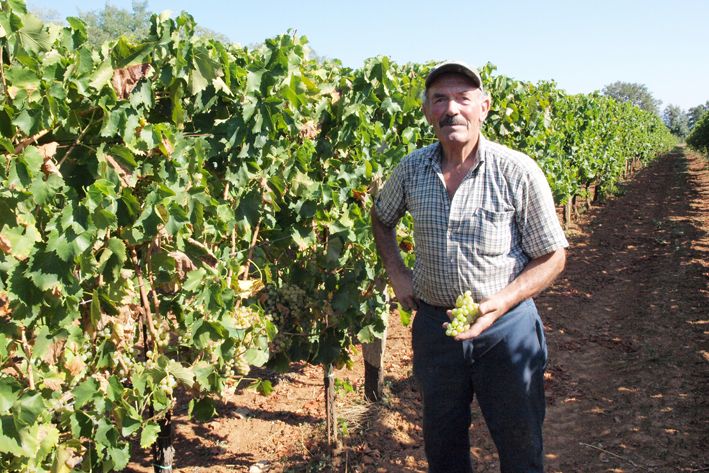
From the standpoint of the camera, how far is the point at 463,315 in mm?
2256

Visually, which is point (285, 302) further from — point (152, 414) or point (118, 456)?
point (118, 456)

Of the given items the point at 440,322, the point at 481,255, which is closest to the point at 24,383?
the point at 440,322

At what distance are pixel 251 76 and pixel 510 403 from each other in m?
1.93

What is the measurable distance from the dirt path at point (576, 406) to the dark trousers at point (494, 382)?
160cm

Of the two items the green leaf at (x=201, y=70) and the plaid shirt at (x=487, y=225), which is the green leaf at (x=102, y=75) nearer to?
the green leaf at (x=201, y=70)

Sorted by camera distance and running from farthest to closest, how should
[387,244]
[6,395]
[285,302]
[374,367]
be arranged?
[374,367] < [285,302] < [387,244] < [6,395]

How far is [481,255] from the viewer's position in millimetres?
2443

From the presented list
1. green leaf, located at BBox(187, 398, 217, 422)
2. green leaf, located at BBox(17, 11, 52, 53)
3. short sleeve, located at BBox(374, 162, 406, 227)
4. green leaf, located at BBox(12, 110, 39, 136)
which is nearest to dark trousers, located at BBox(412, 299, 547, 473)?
short sleeve, located at BBox(374, 162, 406, 227)

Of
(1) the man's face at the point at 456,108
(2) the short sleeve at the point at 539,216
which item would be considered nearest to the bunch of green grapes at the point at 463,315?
(2) the short sleeve at the point at 539,216

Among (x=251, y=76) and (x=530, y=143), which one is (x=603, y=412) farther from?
(x=530, y=143)

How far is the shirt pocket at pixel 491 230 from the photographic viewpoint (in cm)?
242

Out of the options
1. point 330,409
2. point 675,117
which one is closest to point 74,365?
point 330,409

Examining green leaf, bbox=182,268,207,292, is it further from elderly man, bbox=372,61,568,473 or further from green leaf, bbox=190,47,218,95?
elderly man, bbox=372,61,568,473

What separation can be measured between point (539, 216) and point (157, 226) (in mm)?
1562
